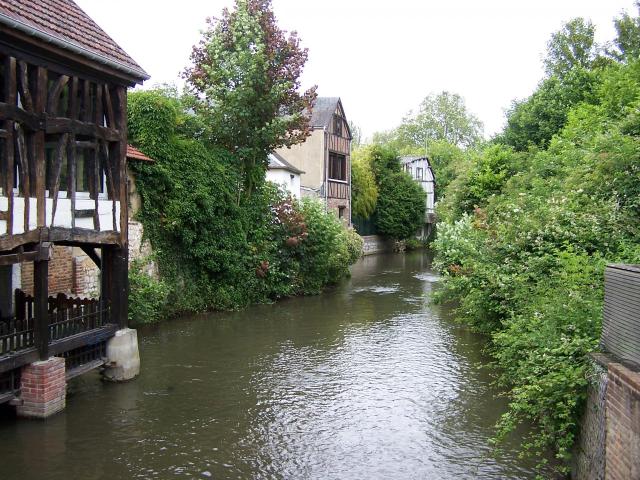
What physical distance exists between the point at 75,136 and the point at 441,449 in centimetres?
769

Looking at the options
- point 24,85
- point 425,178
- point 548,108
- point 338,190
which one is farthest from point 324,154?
point 24,85

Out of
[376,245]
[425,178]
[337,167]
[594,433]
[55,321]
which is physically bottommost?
[594,433]

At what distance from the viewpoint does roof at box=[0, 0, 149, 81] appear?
8.38m

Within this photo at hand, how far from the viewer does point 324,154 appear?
38188 mm

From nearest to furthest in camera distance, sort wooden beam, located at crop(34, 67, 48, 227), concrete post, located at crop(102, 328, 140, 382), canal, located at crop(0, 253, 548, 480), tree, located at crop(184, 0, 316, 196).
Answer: canal, located at crop(0, 253, 548, 480) → wooden beam, located at crop(34, 67, 48, 227) → concrete post, located at crop(102, 328, 140, 382) → tree, located at crop(184, 0, 316, 196)

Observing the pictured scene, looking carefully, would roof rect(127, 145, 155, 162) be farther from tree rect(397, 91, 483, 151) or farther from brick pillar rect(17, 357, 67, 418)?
tree rect(397, 91, 483, 151)

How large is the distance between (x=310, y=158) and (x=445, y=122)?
4508 centimetres

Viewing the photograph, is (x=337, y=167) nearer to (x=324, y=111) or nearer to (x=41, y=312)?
(x=324, y=111)

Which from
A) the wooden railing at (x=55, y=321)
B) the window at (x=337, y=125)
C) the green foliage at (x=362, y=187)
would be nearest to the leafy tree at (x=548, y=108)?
the window at (x=337, y=125)

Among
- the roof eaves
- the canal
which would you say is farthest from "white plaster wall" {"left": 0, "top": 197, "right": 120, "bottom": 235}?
the canal

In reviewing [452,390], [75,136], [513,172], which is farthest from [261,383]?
[513,172]

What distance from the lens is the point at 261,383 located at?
11766mm

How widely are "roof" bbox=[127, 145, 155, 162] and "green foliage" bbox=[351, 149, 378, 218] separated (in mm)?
28345

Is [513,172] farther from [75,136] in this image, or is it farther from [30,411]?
[30,411]
